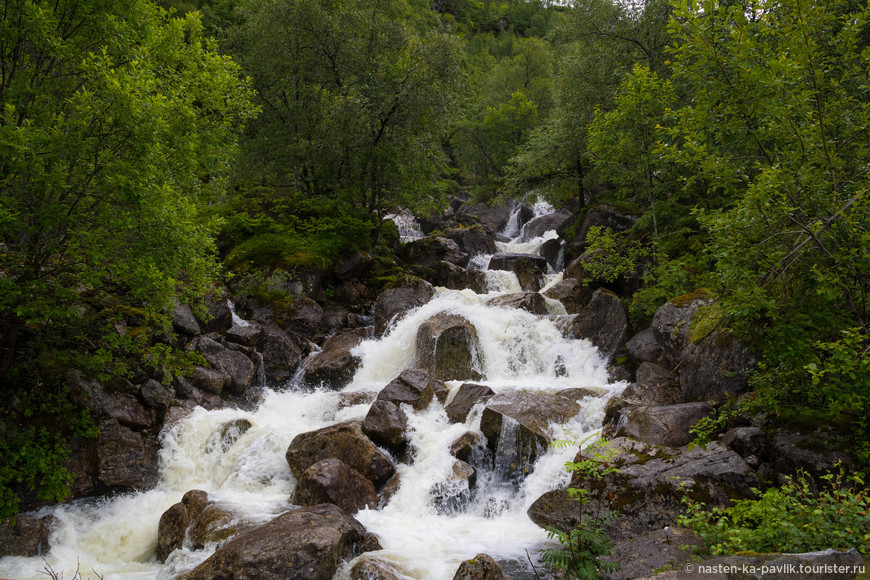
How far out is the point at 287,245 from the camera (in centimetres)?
1862

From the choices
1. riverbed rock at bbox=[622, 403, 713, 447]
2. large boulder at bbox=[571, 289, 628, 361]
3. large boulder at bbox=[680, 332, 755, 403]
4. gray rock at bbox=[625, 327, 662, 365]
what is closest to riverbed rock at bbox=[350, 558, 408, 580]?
riverbed rock at bbox=[622, 403, 713, 447]

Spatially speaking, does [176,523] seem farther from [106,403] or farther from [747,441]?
[747,441]

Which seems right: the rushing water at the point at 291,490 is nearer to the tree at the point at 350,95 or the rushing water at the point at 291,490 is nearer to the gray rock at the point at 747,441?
the gray rock at the point at 747,441

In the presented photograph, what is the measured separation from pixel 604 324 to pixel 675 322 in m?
3.28

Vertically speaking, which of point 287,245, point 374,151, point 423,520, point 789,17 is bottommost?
point 423,520

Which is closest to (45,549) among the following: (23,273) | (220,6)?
(23,273)

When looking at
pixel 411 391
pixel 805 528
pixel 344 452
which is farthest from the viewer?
pixel 411 391

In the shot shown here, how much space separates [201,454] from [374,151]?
13.4 m

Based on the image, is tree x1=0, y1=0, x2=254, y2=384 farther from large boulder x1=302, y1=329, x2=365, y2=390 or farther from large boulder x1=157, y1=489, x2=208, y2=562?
large boulder x1=302, y1=329, x2=365, y2=390

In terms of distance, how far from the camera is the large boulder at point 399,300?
1766cm

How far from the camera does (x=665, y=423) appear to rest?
9195 mm

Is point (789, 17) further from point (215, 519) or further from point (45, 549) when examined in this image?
point (45, 549)

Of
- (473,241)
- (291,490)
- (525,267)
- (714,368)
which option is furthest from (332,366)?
(473,241)

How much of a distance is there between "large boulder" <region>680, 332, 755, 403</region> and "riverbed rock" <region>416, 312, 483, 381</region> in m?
5.95
